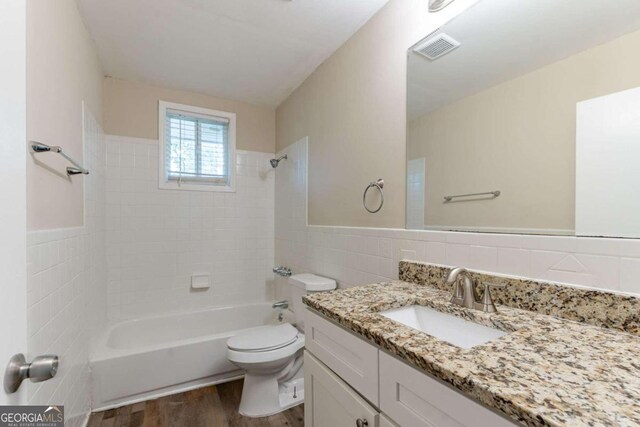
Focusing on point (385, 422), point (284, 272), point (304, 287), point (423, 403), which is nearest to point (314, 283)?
point (304, 287)

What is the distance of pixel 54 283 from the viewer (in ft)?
3.96

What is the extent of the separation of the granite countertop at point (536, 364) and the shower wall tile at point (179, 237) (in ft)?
7.03

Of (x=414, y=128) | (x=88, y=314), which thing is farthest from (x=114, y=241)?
(x=414, y=128)

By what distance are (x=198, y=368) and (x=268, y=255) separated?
4.08 feet

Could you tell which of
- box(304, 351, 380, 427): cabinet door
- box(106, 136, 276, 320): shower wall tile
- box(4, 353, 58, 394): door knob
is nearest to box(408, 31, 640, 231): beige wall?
box(304, 351, 380, 427): cabinet door

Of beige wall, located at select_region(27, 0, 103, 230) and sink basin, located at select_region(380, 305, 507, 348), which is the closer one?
sink basin, located at select_region(380, 305, 507, 348)

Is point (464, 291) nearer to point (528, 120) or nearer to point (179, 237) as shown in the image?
point (528, 120)

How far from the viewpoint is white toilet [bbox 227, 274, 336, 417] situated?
5.70ft

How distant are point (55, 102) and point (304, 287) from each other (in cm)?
160

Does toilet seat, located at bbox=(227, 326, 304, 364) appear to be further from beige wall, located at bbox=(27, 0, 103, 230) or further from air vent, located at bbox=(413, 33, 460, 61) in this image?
air vent, located at bbox=(413, 33, 460, 61)

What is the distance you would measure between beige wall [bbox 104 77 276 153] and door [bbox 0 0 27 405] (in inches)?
88.1

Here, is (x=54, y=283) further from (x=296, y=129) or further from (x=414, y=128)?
(x=296, y=129)

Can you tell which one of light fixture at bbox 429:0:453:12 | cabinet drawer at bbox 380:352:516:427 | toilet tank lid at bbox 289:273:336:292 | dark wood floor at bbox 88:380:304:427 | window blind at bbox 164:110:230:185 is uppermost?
light fixture at bbox 429:0:453:12

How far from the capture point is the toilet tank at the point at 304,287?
1.90 m
